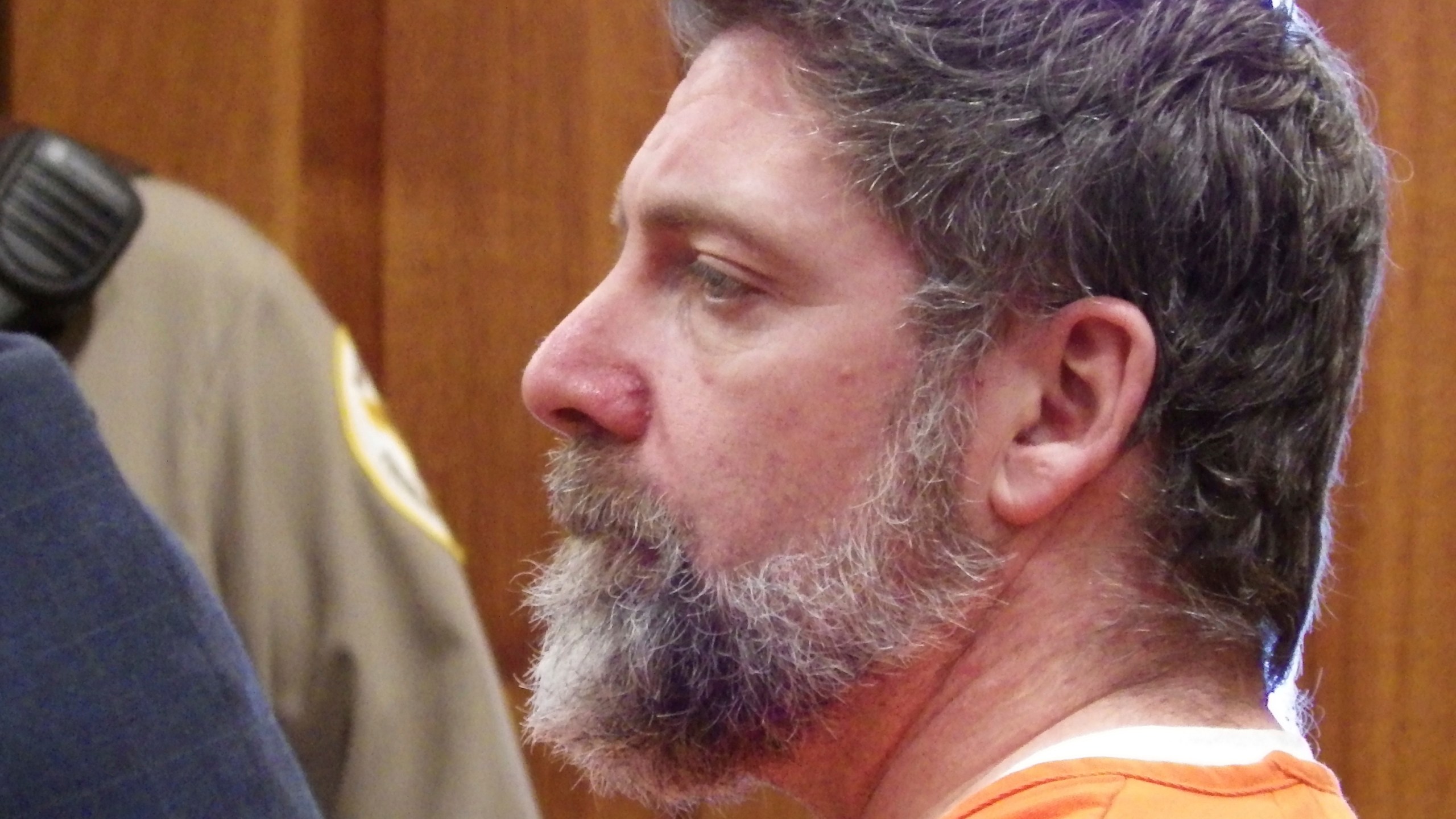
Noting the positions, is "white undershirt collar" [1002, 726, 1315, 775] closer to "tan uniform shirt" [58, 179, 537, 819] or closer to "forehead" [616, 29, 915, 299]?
"forehead" [616, 29, 915, 299]

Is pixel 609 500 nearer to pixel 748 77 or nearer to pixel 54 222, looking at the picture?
pixel 748 77

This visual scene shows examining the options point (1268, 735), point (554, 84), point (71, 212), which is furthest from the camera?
point (554, 84)

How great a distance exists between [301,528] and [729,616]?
0.42 metres

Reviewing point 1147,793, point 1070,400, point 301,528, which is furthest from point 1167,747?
point 301,528

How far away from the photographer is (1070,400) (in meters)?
0.75

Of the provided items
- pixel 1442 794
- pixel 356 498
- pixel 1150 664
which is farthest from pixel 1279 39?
pixel 1442 794

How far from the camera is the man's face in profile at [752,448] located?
2.50ft

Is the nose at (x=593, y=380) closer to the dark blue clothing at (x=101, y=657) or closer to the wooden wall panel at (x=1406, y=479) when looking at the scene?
the dark blue clothing at (x=101, y=657)

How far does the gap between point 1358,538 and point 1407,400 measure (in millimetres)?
146

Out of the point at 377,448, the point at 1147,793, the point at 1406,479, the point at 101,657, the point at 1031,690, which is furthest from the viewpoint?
the point at 1406,479

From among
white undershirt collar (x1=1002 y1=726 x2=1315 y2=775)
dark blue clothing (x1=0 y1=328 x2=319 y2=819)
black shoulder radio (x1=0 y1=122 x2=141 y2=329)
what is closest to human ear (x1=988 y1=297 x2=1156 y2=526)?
white undershirt collar (x1=1002 y1=726 x2=1315 y2=775)

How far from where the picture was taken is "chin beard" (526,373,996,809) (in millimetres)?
757

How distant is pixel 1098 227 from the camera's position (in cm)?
74

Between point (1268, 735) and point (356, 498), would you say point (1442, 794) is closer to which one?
point (1268, 735)
